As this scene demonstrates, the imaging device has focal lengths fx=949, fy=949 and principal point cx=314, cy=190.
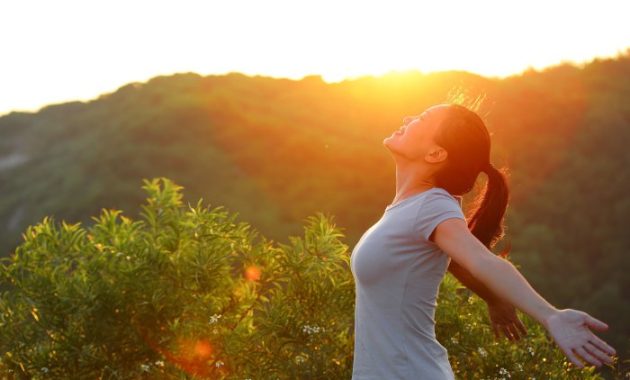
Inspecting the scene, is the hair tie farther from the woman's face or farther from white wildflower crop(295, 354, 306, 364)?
→ white wildflower crop(295, 354, 306, 364)

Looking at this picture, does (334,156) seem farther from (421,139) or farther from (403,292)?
(403,292)

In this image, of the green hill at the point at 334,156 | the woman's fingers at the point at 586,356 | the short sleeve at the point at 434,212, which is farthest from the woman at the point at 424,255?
the green hill at the point at 334,156

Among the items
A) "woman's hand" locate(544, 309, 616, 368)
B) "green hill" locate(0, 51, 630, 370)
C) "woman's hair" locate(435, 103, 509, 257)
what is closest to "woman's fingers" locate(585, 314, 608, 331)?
"woman's hand" locate(544, 309, 616, 368)

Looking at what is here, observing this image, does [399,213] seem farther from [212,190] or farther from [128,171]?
[128,171]

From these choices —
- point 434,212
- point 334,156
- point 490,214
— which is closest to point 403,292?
point 434,212

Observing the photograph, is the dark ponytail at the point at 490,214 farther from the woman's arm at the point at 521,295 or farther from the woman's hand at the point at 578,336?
the woman's hand at the point at 578,336

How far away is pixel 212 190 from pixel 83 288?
1150 inches

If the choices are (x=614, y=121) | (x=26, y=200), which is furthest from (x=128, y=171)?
(x=614, y=121)

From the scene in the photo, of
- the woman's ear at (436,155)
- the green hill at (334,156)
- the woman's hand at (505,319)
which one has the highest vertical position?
the woman's ear at (436,155)

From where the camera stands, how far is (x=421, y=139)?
2598mm

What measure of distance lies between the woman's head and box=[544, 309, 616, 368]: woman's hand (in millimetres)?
634

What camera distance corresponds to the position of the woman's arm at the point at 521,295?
194 centimetres

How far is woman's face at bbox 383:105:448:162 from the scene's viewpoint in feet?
8.45

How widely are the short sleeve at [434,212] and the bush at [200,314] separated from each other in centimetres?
243
